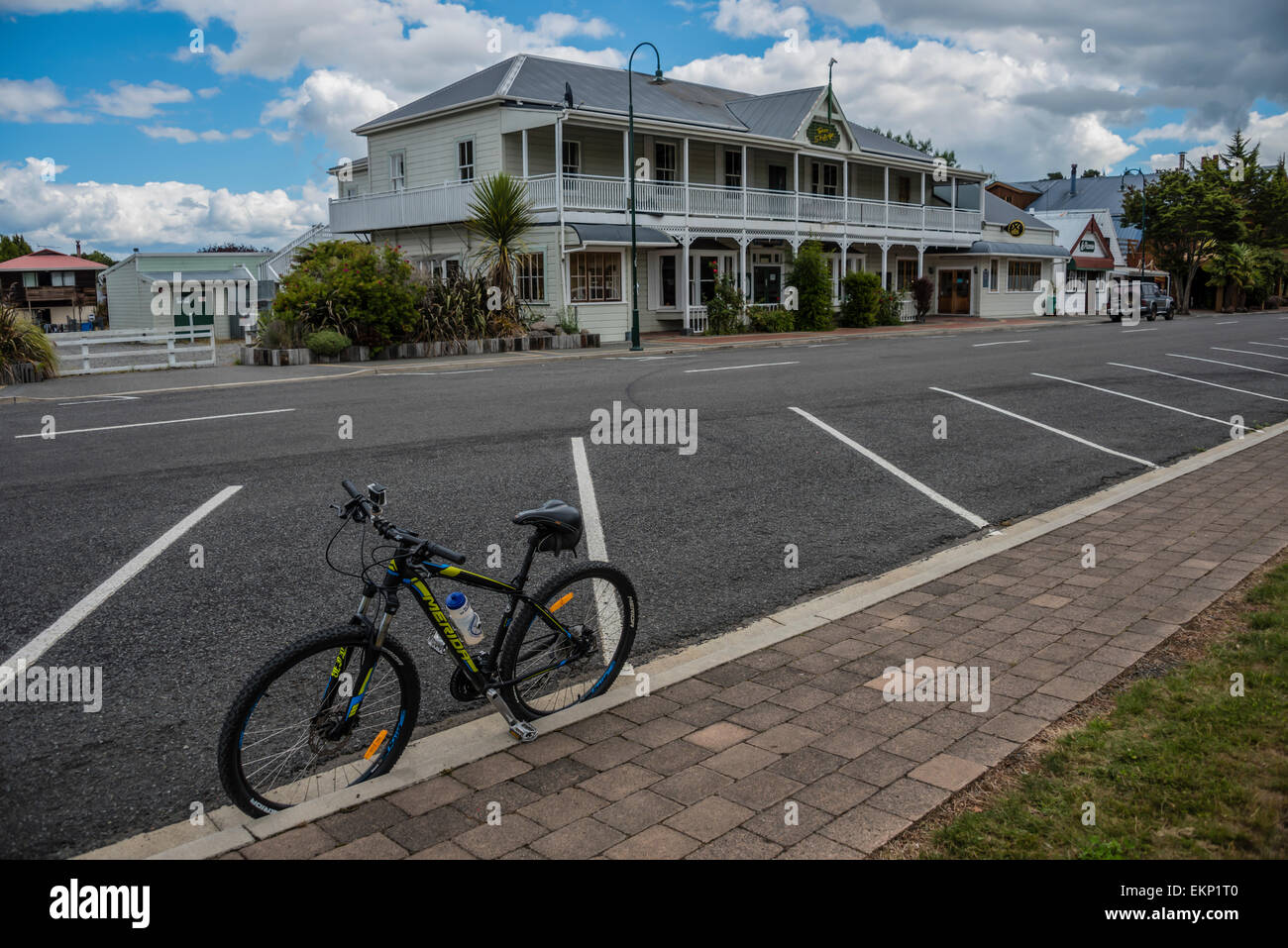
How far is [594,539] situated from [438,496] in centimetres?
172

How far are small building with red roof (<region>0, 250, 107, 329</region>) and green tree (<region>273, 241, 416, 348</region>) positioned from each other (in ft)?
164

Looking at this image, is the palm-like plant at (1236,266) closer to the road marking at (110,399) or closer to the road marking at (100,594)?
the road marking at (110,399)

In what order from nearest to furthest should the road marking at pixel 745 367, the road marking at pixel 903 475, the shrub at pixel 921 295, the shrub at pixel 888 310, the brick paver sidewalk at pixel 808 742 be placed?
the brick paver sidewalk at pixel 808 742 < the road marking at pixel 903 475 < the road marking at pixel 745 367 < the shrub at pixel 888 310 < the shrub at pixel 921 295

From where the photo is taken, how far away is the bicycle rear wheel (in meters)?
3.51

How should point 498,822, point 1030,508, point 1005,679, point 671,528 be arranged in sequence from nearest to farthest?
point 498,822 → point 1005,679 → point 671,528 → point 1030,508

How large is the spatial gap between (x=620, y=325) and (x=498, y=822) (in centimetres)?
2861

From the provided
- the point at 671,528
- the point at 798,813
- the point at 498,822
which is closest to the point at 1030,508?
the point at 671,528

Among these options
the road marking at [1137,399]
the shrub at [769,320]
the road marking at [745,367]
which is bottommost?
the road marking at [1137,399]

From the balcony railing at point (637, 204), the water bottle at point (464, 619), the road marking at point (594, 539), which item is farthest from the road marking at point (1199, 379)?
the balcony railing at point (637, 204)

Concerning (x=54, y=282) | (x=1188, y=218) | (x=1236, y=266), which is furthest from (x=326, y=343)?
(x=54, y=282)

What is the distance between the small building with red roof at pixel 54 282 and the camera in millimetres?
67562

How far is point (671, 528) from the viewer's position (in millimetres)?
7508

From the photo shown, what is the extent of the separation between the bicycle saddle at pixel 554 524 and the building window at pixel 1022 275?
50712mm
